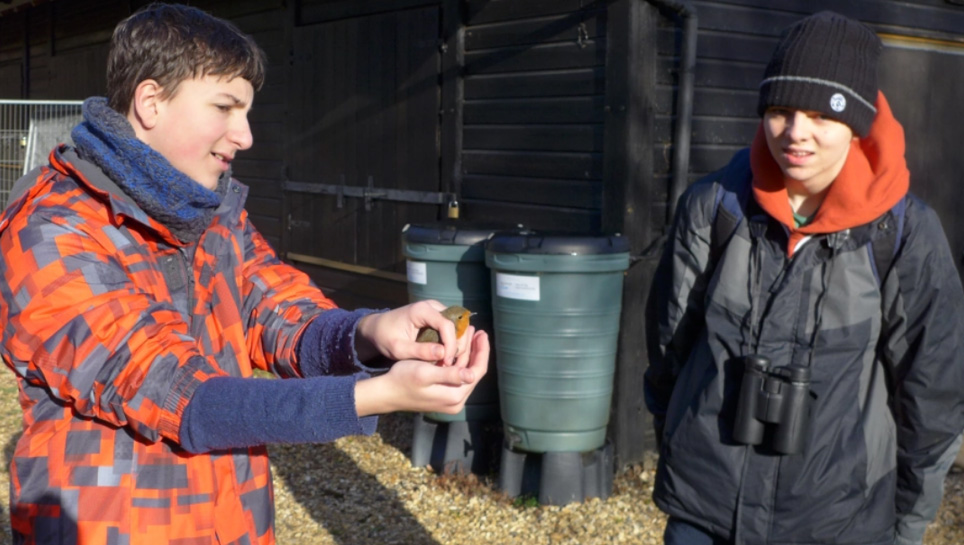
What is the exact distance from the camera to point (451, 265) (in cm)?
539

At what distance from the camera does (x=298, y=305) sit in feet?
7.31

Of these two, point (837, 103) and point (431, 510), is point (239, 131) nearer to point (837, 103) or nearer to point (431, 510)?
point (837, 103)

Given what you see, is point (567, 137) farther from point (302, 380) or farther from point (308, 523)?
point (302, 380)

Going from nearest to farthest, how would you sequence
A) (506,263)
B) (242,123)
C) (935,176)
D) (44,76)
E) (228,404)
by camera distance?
(228,404) → (242,123) → (506,263) → (935,176) → (44,76)

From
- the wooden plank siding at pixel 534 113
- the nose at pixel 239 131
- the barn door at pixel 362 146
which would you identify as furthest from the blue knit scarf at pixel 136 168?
the barn door at pixel 362 146

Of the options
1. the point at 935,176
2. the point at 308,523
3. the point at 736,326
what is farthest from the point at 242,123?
the point at 935,176

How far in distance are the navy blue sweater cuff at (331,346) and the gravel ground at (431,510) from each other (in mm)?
3002

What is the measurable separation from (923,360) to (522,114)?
389 cm

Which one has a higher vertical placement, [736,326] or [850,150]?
[850,150]

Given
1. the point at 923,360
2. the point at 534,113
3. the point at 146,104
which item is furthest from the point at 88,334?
the point at 534,113

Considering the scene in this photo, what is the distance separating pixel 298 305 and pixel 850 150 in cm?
146

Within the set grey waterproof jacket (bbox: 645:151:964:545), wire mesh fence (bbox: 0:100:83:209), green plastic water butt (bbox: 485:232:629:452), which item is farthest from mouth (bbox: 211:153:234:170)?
wire mesh fence (bbox: 0:100:83:209)

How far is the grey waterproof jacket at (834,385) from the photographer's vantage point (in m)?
2.55

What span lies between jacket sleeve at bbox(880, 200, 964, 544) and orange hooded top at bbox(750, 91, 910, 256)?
0.09 m
